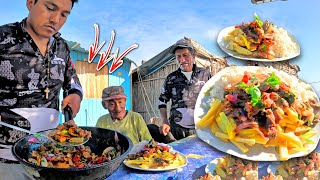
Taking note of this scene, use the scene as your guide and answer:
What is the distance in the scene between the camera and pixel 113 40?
13.2ft

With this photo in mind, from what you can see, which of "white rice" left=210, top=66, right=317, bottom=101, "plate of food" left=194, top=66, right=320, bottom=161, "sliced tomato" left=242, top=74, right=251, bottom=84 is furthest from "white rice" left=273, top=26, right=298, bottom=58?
"sliced tomato" left=242, top=74, right=251, bottom=84

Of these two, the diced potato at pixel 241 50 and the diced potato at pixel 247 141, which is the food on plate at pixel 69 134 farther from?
the diced potato at pixel 241 50

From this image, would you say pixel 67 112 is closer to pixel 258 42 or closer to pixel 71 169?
pixel 71 169

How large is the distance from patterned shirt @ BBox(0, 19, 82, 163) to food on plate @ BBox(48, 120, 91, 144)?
249 mm

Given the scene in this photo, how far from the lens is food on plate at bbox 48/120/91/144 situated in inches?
58.8

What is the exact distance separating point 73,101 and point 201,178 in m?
0.73

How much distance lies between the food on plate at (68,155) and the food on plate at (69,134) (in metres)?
0.04

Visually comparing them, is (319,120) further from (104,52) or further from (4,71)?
(104,52)

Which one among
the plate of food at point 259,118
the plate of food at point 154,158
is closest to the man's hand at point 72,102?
the plate of food at point 154,158

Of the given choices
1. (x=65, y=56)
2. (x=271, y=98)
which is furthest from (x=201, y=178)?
(x=65, y=56)

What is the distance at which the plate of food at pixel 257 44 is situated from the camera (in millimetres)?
2727

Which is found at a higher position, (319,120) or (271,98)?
(271,98)

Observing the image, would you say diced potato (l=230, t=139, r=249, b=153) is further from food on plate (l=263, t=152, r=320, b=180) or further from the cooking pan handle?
the cooking pan handle

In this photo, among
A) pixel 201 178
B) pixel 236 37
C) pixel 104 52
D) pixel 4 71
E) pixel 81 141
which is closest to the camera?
pixel 81 141
